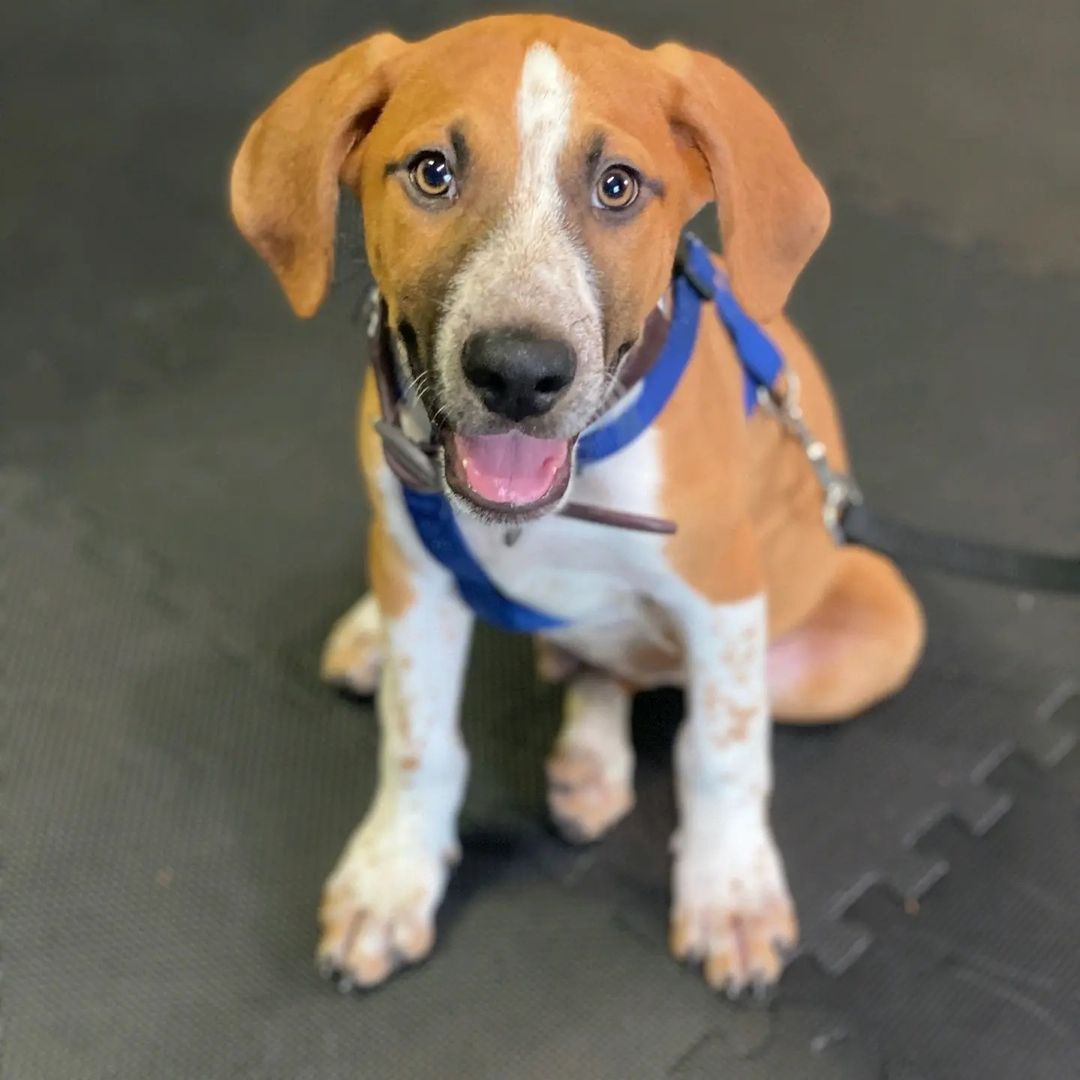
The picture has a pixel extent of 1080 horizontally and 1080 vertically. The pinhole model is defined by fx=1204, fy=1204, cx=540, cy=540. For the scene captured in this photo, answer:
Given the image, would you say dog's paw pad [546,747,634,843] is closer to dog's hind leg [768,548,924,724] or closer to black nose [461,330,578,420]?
dog's hind leg [768,548,924,724]

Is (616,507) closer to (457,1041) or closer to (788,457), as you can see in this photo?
(788,457)

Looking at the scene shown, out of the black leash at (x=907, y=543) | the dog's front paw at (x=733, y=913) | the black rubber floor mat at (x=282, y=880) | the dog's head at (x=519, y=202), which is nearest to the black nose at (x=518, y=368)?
the dog's head at (x=519, y=202)

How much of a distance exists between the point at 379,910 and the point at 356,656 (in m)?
0.53

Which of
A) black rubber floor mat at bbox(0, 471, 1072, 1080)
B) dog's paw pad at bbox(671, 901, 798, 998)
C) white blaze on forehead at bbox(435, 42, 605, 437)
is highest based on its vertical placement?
white blaze on forehead at bbox(435, 42, 605, 437)

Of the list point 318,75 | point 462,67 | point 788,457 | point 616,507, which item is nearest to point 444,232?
point 462,67

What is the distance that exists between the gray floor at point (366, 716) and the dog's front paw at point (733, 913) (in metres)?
0.04

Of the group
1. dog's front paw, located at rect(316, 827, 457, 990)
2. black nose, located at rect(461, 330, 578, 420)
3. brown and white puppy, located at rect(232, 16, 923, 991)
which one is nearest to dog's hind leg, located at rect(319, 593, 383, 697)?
brown and white puppy, located at rect(232, 16, 923, 991)

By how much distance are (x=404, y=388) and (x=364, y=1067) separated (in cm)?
106

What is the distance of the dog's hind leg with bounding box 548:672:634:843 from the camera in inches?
83.7

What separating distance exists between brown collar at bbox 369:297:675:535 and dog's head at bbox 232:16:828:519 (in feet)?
0.30

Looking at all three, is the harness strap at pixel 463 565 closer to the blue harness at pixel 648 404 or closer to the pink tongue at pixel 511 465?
the blue harness at pixel 648 404

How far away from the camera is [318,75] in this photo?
1436 millimetres

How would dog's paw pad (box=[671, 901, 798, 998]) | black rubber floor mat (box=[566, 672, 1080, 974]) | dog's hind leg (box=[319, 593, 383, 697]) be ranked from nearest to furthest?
dog's paw pad (box=[671, 901, 798, 998]), black rubber floor mat (box=[566, 672, 1080, 974]), dog's hind leg (box=[319, 593, 383, 697])

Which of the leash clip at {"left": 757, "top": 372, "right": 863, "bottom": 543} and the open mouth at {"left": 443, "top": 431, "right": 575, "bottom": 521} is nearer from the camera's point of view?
the open mouth at {"left": 443, "top": 431, "right": 575, "bottom": 521}
